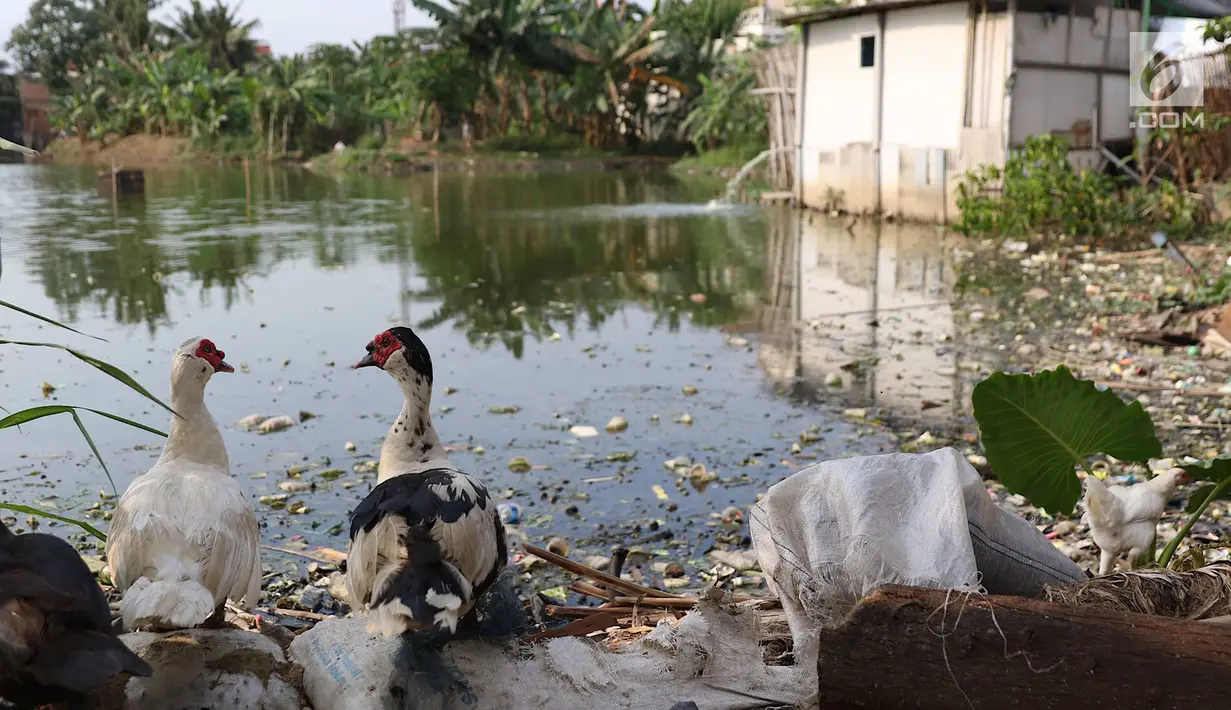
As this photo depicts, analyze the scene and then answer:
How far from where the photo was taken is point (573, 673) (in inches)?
95.0

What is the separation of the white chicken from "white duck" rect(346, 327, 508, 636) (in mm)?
1538

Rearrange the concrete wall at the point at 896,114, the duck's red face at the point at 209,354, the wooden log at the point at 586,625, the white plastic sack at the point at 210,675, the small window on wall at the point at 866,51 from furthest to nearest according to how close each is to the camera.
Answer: the small window on wall at the point at 866,51, the concrete wall at the point at 896,114, the duck's red face at the point at 209,354, the wooden log at the point at 586,625, the white plastic sack at the point at 210,675

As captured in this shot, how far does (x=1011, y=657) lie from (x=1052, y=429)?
943 millimetres

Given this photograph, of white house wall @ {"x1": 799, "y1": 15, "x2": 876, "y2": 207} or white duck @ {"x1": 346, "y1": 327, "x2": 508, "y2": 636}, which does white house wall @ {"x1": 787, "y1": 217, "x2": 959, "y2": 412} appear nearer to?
white house wall @ {"x1": 799, "y1": 15, "x2": 876, "y2": 207}

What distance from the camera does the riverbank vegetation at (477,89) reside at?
27.1m

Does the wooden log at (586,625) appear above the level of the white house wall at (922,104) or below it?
below

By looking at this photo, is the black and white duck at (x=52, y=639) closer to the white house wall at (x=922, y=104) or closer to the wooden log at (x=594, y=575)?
the wooden log at (x=594, y=575)

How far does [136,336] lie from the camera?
736cm

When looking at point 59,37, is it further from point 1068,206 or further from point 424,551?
point 424,551

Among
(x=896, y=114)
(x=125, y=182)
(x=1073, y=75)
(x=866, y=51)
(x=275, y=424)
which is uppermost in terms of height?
(x=866, y=51)

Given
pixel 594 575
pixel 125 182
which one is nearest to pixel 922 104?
pixel 594 575

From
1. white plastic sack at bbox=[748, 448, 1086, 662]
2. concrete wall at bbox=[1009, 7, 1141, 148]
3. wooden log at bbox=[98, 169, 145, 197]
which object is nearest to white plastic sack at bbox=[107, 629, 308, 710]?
white plastic sack at bbox=[748, 448, 1086, 662]

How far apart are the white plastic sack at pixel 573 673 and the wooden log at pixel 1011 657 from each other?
0.28 m
